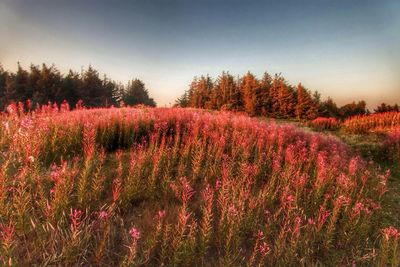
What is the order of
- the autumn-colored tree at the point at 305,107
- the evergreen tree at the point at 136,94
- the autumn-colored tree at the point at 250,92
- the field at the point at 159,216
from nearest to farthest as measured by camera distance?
the field at the point at 159,216 < the autumn-colored tree at the point at 305,107 < the autumn-colored tree at the point at 250,92 < the evergreen tree at the point at 136,94

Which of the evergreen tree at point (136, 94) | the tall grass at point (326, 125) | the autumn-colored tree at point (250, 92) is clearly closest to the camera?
the tall grass at point (326, 125)

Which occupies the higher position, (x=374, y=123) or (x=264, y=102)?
(x=264, y=102)

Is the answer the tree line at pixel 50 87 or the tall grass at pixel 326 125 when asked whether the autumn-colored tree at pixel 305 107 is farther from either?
the tree line at pixel 50 87

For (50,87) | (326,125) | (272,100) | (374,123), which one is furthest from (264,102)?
(50,87)

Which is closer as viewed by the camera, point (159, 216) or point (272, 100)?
point (159, 216)

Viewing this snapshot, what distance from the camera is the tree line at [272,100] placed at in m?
34.9

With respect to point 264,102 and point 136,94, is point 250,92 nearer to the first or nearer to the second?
point 264,102

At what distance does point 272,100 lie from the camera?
122ft

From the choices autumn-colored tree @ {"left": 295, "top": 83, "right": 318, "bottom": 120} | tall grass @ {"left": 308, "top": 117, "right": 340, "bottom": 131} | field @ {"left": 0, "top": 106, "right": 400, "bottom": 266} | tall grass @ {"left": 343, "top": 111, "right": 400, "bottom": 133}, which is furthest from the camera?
autumn-colored tree @ {"left": 295, "top": 83, "right": 318, "bottom": 120}

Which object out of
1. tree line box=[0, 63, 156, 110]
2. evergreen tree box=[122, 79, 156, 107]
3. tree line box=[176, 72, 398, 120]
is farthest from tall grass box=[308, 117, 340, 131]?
evergreen tree box=[122, 79, 156, 107]

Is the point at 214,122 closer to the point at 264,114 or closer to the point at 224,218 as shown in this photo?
the point at 224,218

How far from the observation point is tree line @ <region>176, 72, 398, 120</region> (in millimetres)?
34875

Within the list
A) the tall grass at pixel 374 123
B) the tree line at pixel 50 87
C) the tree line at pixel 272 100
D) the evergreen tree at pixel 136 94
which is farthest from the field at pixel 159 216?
the evergreen tree at pixel 136 94

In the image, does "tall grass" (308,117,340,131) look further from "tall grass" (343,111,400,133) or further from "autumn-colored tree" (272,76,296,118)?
"autumn-colored tree" (272,76,296,118)
